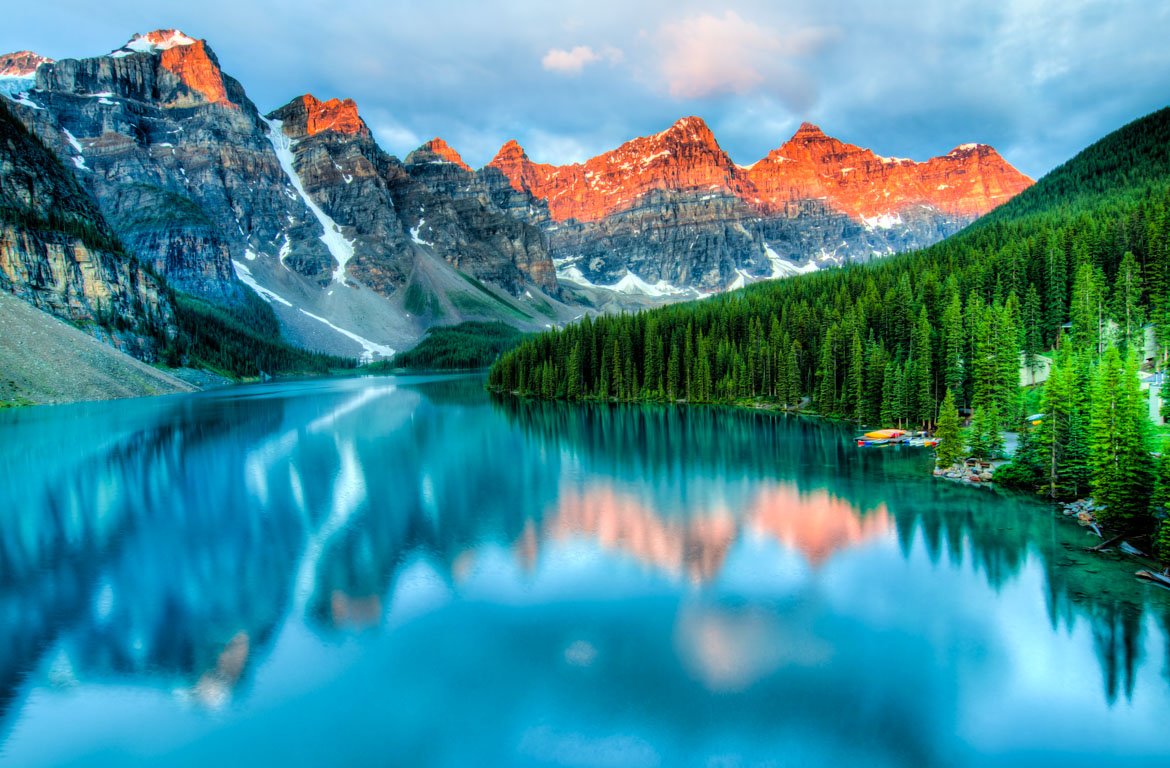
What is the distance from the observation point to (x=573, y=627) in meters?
19.8

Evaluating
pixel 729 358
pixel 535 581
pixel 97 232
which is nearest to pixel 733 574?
pixel 535 581

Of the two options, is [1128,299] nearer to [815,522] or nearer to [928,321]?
[928,321]

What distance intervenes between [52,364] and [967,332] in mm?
118321

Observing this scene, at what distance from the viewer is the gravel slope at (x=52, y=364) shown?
9025 cm

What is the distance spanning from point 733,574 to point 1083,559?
1281 centimetres

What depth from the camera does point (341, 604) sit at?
22.0 meters

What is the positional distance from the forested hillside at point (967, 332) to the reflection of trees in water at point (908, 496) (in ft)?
12.9

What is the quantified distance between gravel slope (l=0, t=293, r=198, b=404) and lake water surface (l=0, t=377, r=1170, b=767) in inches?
2584

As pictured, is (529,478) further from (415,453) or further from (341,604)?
(341,604)

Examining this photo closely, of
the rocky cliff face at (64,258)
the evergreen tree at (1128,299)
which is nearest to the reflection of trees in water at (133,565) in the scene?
the evergreen tree at (1128,299)

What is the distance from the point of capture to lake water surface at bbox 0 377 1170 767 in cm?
1440

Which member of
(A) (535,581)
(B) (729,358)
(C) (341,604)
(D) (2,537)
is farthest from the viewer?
(B) (729,358)

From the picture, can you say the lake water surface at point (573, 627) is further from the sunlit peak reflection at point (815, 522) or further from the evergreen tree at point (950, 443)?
the evergreen tree at point (950, 443)

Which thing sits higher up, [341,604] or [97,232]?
[97,232]
